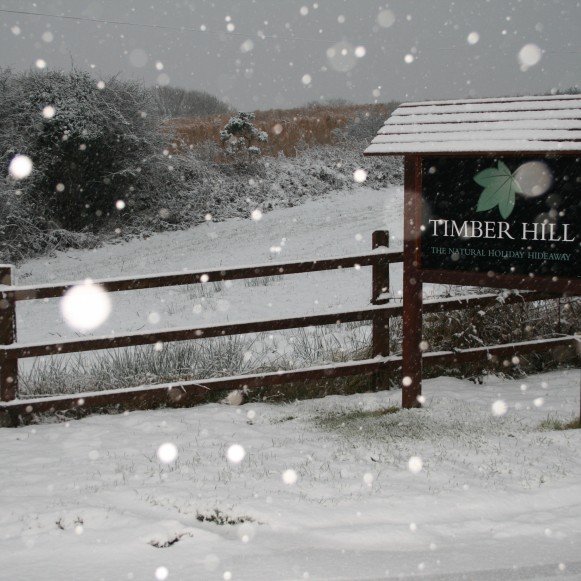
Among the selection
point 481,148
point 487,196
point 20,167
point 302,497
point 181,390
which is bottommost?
point 302,497

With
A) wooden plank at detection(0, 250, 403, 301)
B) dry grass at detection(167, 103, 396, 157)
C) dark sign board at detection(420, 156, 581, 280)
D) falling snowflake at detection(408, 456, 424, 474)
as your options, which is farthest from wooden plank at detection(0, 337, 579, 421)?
dry grass at detection(167, 103, 396, 157)

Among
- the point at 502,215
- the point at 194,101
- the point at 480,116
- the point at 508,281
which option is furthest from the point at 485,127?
the point at 194,101

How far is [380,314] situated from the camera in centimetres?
629

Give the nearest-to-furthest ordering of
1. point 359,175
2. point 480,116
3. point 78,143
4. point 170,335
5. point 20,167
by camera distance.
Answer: point 480,116 < point 170,335 < point 20,167 < point 78,143 < point 359,175

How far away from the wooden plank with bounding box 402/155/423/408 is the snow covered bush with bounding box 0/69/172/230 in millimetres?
14438

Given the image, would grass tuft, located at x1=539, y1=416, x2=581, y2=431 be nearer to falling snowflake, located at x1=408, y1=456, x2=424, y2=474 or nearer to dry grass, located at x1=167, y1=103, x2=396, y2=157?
falling snowflake, located at x1=408, y1=456, x2=424, y2=474

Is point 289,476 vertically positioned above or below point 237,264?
below

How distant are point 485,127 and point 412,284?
4.42 ft

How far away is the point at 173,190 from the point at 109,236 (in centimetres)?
285

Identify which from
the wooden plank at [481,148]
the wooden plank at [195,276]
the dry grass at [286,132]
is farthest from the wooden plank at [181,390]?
the dry grass at [286,132]

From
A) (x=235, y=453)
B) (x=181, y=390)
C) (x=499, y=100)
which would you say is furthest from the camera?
(x=181, y=390)

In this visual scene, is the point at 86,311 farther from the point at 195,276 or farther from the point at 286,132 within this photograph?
the point at 286,132

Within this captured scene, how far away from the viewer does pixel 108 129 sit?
1941cm

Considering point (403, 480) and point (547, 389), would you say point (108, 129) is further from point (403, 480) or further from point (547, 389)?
point (403, 480)
